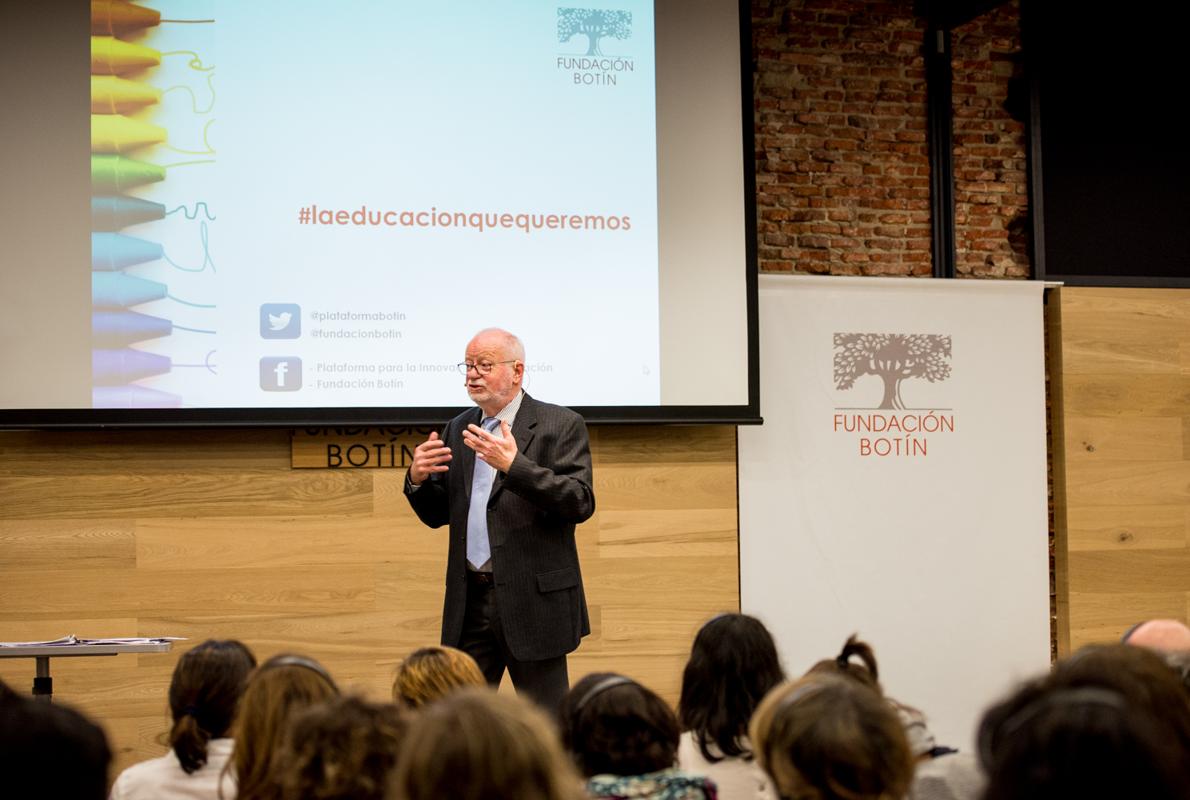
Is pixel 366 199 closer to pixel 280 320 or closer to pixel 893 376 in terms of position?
pixel 280 320

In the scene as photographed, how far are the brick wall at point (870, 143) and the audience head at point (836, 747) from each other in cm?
409

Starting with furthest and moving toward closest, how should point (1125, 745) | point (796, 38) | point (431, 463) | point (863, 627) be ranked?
point (796, 38), point (863, 627), point (431, 463), point (1125, 745)

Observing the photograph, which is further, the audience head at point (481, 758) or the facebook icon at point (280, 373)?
the facebook icon at point (280, 373)

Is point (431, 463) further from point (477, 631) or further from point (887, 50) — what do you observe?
point (887, 50)

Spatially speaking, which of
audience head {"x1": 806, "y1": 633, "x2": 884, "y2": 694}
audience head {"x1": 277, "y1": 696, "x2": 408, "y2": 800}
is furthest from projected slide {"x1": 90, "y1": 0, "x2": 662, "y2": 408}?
audience head {"x1": 277, "y1": 696, "x2": 408, "y2": 800}

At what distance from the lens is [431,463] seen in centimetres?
354

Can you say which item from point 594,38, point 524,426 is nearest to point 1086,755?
point 524,426

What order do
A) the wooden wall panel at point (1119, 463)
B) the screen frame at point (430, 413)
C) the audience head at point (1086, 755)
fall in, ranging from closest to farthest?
the audience head at point (1086, 755)
the screen frame at point (430, 413)
the wooden wall panel at point (1119, 463)

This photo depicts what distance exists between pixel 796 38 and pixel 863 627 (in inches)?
103

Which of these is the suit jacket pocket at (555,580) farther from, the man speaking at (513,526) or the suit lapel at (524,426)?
the suit lapel at (524,426)

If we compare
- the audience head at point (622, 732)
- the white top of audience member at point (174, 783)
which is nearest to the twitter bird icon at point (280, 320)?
the white top of audience member at point (174, 783)

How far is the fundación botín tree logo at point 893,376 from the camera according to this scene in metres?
5.31

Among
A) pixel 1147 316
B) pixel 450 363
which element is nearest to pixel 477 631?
pixel 450 363

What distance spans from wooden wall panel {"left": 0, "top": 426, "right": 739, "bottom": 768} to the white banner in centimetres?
39
